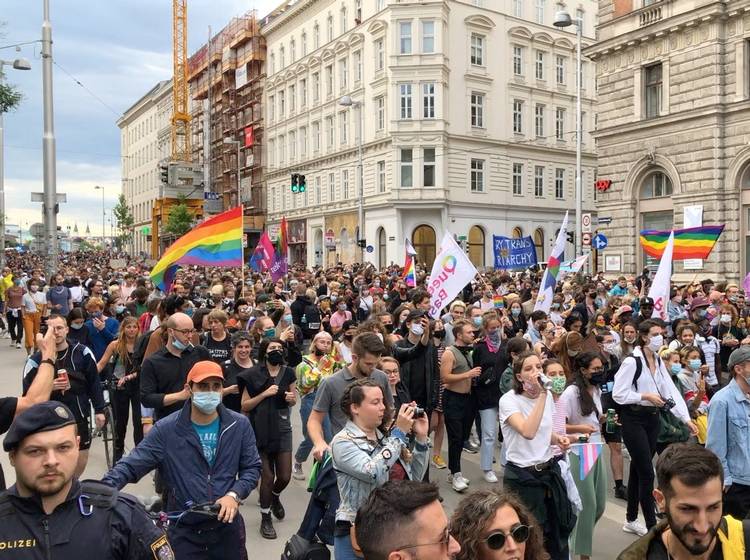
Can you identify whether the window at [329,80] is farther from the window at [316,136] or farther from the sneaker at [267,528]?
the sneaker at [267,528]

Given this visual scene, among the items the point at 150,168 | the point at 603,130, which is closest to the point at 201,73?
the point at 150,168

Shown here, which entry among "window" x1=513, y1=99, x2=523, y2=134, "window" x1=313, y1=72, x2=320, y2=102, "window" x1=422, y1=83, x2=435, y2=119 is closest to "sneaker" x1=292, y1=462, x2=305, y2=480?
"window" x1=422, y1=83, x2=435, y2=119

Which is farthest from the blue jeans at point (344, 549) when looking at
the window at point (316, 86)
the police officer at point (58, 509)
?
the window at point (316, 86)

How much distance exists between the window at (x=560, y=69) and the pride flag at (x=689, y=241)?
35.4m

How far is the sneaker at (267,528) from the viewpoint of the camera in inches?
245

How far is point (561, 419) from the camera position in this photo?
570 cm

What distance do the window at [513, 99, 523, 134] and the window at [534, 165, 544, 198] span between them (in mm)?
2871

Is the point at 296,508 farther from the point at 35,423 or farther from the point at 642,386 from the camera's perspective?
the point at 35,423

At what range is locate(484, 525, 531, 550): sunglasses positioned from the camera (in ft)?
8.59

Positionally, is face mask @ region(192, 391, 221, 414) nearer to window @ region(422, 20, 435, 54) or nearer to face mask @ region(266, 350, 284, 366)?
face mask @ region(266, 350, 284, 366)

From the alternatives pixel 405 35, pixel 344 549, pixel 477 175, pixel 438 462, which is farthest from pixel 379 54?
pixel 344 549

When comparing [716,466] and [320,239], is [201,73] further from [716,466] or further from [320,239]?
[716,466]

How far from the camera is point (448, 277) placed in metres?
12.5

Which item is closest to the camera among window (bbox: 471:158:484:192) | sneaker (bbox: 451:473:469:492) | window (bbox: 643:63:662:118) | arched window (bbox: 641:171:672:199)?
sneaker (bbox: 451:473:469:492)
